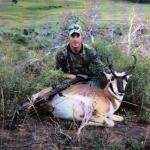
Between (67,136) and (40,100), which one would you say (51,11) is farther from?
(67,136)

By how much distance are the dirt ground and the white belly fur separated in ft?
0.32

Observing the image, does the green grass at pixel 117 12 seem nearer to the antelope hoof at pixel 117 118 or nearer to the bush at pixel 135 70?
the bush at pixel 135 70

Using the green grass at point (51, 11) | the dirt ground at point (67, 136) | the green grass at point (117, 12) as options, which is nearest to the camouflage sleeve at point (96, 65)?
the dirt ground at point (67, 136)

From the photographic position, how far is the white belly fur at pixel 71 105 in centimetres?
731

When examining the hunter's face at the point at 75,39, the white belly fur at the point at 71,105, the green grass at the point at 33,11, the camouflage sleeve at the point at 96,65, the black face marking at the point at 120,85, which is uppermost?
the hunter's face at the point at 75,39

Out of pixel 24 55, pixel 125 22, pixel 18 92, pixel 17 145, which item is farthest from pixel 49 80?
pixel 125 22

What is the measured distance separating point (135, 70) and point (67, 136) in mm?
1966

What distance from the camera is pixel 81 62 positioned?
26.1 feet

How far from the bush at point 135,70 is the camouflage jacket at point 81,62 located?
0.55 metres

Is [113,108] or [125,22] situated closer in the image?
[113,108]

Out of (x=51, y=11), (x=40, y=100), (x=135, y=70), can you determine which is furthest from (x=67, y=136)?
(x=51, y=11)

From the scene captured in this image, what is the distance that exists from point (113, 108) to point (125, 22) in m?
9.65

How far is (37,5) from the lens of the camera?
22.4 metres

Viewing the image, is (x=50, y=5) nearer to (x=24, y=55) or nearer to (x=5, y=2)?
(x=5, y=2)
